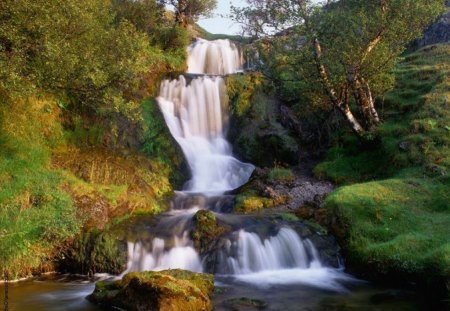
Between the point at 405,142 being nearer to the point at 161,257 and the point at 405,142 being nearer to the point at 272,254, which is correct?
the point at 272,254

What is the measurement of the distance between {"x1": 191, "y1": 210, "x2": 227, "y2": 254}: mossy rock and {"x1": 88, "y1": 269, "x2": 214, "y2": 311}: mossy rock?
9.97 ft

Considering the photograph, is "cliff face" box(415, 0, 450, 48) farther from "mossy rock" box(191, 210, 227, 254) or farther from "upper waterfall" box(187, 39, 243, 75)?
"mossy rock" box(191, 210, 227, 254)

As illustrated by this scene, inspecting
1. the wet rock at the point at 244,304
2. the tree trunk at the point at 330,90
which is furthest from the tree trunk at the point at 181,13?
the wet rock at the point at 244,304

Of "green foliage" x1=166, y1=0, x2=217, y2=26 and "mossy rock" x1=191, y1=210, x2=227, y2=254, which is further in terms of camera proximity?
"green foliage" x1=166, y1=0, x2=217, y2=26

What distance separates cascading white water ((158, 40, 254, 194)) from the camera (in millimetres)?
21219

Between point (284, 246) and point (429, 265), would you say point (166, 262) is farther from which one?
point (429, 265)

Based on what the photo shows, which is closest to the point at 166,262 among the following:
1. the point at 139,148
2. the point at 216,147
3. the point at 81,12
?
the point at 139,148

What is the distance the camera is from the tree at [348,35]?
1925 cm

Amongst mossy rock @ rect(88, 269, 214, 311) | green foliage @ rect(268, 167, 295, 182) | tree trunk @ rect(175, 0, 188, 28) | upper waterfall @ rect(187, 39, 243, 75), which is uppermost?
tree trunk @ rect(175, 0, 188, 28)

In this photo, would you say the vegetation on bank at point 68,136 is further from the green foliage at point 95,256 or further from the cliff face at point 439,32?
the cliff face at point 439,32

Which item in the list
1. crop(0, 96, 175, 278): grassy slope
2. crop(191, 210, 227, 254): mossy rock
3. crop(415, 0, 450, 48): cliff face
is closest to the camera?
crop(0, 96, 175, 278): grassy slope

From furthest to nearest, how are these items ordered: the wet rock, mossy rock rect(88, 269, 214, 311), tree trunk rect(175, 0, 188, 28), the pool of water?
1. tree trunk rect(175, 0, 188, 28)
2. the pool of water
3. the wet rock
4. mossy rock rect(88, 269, 214, 311)

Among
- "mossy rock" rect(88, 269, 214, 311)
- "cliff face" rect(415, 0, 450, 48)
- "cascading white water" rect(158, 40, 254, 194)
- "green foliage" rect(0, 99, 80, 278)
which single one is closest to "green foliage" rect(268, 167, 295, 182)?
"cascading white water" rect(158, 40, 254, 194)

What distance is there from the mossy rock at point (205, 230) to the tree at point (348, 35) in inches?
339
